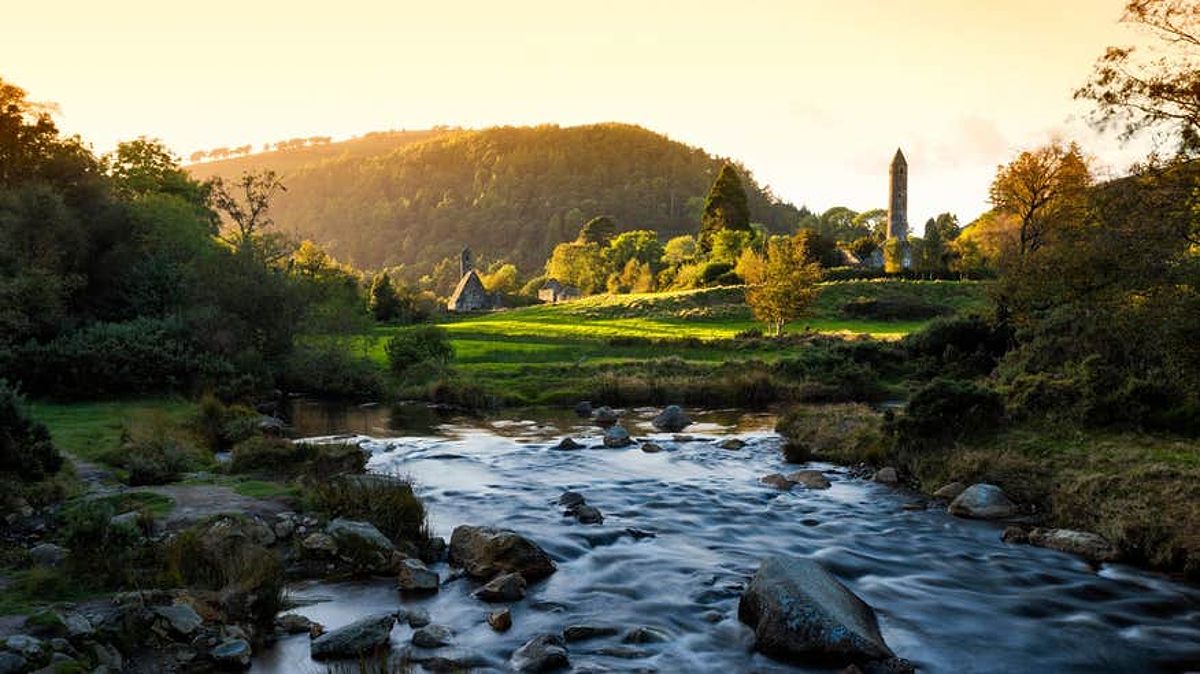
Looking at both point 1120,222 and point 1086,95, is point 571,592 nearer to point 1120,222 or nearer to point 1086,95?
point 1120,222

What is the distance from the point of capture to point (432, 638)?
36.9ft

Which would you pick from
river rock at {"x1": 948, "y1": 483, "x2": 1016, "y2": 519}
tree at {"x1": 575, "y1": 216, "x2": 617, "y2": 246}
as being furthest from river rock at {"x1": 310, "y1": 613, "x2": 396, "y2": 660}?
tree at {"x1": 575, "y1": 216, "x2": 617, "y2": 246}

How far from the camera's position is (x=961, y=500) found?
18688 mm

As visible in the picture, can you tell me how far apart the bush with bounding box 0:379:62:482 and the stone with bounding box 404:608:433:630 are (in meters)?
9.45

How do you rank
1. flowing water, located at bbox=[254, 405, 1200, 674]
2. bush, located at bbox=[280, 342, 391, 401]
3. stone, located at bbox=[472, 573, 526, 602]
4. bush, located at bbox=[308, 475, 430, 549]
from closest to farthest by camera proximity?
flowing water, located at bbox=[254, 405, 1200, 674], stone, located at bbox=[472, 573, 526, 602], bush, located at bbox=[308, 475, 430, 549], bush, located at bbox=[280, 342, 391, 401]

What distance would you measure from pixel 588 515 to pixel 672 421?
1462cm

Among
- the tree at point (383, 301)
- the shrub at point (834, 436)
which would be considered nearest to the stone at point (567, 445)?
the shrub at point (834, 436)

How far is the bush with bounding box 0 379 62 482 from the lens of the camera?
641 inches

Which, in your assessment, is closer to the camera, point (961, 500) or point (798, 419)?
point (961, 500)

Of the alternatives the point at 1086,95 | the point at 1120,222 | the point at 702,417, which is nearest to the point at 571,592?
the point at 1120,222

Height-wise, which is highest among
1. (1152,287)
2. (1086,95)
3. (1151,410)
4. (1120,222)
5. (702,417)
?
(1086,95)

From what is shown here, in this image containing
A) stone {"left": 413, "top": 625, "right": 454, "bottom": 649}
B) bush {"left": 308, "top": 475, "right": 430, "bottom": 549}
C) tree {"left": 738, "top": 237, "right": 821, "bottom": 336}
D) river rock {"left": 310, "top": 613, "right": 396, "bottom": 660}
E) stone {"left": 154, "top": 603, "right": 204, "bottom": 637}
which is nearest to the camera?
river rock {"left": 310, "top": 613, "right": 396, "bottom": 660}

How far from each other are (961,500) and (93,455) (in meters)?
21.1

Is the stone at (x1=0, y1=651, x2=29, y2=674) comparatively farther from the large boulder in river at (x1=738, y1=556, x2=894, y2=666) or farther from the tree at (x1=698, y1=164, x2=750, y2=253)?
the tree at (x1=698, y1=164, x2=750, y2=253)
